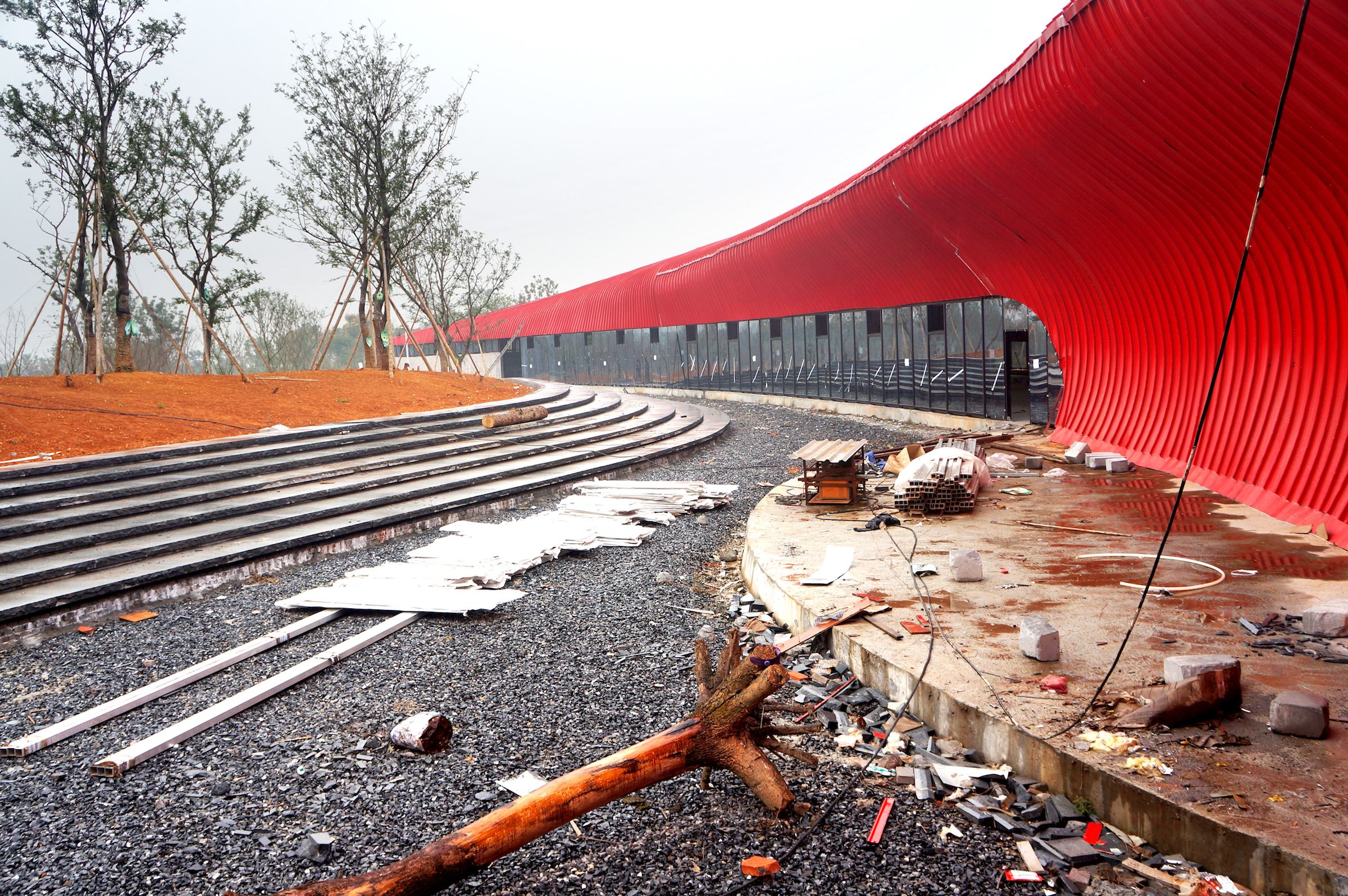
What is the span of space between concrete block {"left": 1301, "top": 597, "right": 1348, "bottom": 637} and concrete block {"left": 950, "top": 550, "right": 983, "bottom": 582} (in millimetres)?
1887

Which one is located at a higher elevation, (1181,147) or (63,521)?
(1181,147)

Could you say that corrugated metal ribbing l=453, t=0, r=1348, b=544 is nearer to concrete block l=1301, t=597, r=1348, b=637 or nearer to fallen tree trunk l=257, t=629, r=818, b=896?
concrete block l=1301, t=597, r=1348, b=637

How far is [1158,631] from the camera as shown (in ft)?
15.1

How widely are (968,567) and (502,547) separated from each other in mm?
4771

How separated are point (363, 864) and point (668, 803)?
1.29m

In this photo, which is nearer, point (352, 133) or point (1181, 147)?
point (1181, 147)

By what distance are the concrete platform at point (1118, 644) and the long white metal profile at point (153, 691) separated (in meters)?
3.67

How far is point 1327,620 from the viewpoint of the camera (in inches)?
170

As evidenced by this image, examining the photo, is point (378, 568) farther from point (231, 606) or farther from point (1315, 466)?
point (1315, 466)

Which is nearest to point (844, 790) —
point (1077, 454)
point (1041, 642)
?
point (1041, 642)

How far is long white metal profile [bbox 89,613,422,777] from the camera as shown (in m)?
4.20

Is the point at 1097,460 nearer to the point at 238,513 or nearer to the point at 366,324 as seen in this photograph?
the point at 238,513

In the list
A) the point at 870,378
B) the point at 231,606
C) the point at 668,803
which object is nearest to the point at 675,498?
the point at 231,606

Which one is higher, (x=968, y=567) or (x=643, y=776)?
(x=968, y=567)
